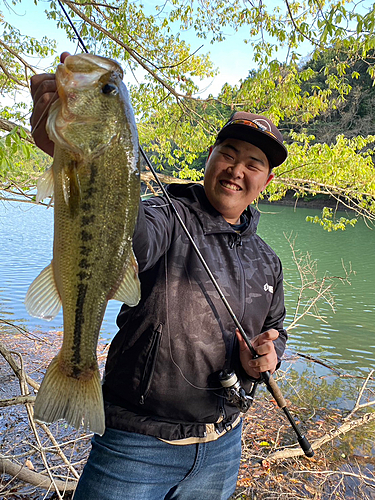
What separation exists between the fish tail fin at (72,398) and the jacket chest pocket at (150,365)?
46cm

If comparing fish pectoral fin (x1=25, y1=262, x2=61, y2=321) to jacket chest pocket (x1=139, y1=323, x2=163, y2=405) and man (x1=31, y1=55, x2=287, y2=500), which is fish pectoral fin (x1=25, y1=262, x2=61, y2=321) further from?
jacket chest pocket (x1=139, y1=323, x2=163, y2=405)

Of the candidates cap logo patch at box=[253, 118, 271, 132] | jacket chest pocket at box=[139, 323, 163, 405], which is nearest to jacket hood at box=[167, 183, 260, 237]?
cap logo patch at box=[253, 118, 271, 132]

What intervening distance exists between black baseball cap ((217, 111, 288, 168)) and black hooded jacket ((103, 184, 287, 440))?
513mm

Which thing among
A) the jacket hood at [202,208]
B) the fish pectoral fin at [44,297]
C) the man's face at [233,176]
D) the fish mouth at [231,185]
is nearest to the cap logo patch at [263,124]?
the man's face at [233,176]

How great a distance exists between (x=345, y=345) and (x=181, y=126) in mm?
6829

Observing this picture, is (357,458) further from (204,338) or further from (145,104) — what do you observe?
(145,104)

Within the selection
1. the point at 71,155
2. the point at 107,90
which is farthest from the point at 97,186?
the point at 107,90

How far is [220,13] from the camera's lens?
7531 mm

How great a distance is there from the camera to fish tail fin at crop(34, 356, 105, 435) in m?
1.40

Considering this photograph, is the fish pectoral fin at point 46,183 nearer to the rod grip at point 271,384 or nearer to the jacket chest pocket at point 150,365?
the jacket chest pocket at point 150,365

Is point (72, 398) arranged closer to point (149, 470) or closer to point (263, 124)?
point (149, 470)

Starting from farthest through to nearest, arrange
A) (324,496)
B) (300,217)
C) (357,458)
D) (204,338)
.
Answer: (300,217) → (357,458) → (324,496) → (204,338)

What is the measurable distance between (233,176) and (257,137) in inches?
12.9

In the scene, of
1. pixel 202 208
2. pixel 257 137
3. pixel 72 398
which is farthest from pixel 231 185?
pixel 72 398
